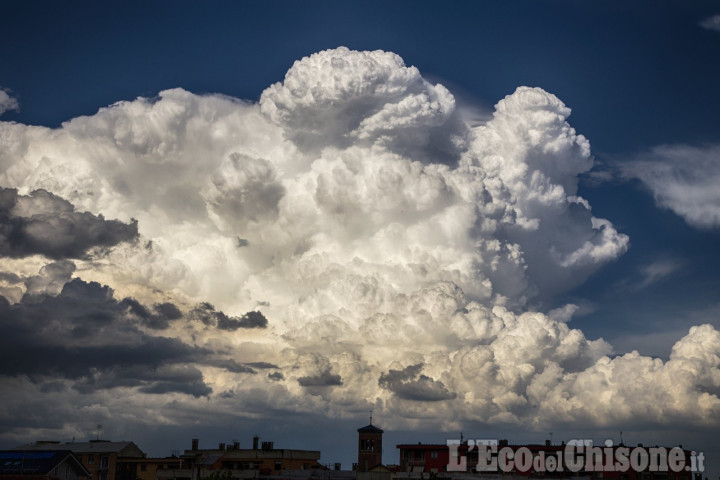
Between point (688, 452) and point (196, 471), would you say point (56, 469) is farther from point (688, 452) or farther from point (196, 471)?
point (688, 452)

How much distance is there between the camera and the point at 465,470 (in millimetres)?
194750

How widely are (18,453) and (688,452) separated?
142 m

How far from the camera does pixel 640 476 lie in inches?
7461

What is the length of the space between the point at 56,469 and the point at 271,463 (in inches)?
1837

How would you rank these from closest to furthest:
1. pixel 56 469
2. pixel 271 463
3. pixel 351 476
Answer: pixel 56 469 < pixel 351 476 < pixel 271 463

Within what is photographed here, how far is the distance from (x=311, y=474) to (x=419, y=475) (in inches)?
938

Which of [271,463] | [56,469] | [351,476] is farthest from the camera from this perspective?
[271,463]

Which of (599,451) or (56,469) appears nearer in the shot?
(56,469)

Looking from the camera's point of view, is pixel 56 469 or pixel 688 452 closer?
pixel 56 469

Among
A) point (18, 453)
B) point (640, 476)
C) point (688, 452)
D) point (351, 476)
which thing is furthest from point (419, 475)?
point (18, 453)

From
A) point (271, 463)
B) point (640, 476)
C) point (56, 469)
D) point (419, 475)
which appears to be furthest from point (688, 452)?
point (56, 469)

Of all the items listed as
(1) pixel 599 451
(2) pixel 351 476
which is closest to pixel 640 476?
(1) pixel 599 451

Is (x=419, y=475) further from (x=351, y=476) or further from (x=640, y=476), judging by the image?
(x=640, y=476)

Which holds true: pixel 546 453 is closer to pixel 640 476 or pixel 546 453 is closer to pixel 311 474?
pixel 640 476
